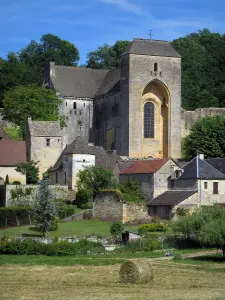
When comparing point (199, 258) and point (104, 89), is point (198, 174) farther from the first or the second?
point (104, 89)

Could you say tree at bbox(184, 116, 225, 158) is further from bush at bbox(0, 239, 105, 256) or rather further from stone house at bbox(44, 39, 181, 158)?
bush at bbox(0, 239, 105, 256)

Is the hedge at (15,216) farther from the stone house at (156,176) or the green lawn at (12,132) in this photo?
the green lawn at (12,132)

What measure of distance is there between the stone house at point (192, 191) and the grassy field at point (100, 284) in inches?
746

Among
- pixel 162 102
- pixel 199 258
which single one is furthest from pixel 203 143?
pixel 199 258

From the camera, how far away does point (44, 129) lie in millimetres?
71500

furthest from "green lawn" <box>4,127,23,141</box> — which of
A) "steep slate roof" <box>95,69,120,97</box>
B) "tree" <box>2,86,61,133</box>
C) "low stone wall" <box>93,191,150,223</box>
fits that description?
"low stone wall" <box>93,191,150,223</box>

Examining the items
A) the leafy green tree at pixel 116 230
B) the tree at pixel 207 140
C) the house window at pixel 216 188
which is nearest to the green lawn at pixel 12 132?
the tree at pixel 207 140

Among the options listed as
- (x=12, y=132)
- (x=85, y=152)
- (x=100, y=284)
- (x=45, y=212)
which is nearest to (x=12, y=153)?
(x=85, y=152)

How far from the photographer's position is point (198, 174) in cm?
6153

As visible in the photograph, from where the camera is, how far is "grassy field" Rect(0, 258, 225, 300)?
30125 millimetres

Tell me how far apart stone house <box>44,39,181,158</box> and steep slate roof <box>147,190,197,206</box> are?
15.2 metres

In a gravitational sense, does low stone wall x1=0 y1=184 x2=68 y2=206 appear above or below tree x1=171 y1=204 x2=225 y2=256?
above

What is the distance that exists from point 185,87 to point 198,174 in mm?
42407

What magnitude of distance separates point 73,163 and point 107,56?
185 ft
